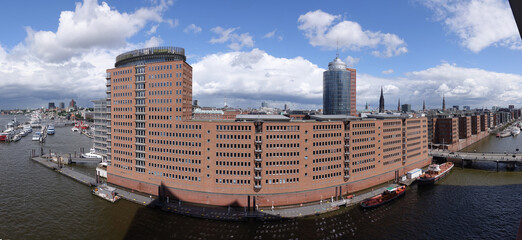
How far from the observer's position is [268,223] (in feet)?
214

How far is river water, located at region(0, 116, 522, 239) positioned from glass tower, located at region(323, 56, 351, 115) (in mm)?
101603

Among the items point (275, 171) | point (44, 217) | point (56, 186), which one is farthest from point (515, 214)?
point (56, 186)

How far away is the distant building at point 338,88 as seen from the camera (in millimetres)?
187250

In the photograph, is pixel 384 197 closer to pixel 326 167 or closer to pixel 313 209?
pixel 326 167

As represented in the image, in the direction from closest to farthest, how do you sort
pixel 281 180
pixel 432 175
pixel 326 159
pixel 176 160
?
pixel 281 180 → pixel 176 160 → pixel 326 159 → pixel 432 175

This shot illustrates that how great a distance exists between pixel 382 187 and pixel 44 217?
104 meters

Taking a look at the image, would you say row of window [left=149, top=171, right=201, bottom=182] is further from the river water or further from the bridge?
the bridge

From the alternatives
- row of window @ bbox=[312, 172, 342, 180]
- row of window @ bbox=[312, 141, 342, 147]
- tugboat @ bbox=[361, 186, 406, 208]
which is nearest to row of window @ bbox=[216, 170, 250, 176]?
row of window @ bbox=[312, 172, 342, 180]

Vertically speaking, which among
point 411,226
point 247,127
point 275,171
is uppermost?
point 247,127

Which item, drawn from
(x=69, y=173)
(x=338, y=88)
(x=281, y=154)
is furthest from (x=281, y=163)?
(x=338, y=88)

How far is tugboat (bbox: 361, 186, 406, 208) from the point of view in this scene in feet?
246

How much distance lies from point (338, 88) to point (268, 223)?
143184mm

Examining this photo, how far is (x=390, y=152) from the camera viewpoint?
9919cm

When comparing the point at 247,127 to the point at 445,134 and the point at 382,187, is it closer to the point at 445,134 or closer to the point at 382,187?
the point at 382,187
